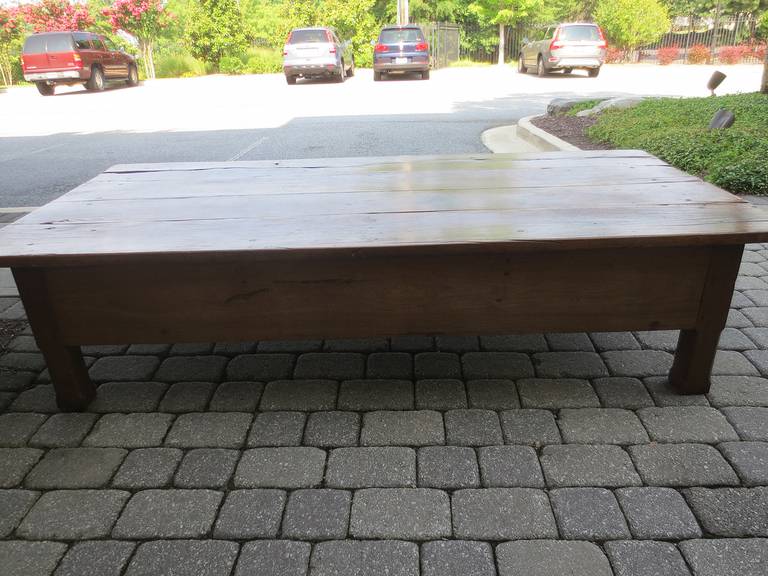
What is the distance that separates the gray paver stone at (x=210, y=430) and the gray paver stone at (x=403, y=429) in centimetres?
46

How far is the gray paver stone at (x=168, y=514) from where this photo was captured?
5.67ft

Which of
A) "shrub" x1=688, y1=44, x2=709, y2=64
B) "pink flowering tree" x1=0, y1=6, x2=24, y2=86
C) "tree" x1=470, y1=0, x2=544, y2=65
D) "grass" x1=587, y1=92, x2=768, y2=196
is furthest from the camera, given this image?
"tree" x1=470, y1=0, x2=544, y2=65

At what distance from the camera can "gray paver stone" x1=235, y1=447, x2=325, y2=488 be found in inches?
75.4

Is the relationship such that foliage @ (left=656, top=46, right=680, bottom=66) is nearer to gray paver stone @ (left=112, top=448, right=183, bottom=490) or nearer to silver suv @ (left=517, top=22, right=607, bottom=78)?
silver suv @ (left=517, top=22, right=607, bottom=78)

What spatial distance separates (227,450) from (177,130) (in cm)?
882

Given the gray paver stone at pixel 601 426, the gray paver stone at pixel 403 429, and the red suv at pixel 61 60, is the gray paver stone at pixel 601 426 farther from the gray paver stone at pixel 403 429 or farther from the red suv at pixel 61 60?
the red suv at pixel 61 60

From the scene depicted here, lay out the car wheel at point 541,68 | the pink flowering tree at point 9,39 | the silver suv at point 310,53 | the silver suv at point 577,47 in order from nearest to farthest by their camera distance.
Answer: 1. the silver suv at point 310,53
2. the silver suv at point 577,47
3. the car wheel at point 541,68
4. the pink flowering tree at point 9,39

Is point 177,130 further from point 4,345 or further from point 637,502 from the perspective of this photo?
point 637,502

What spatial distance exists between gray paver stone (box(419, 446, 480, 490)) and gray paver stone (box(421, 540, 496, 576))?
234 mm

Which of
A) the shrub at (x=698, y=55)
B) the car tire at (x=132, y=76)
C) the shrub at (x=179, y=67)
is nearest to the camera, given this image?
the car tire at (x=132, y=76)

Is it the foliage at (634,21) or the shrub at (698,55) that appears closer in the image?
the shrub at (698,55)

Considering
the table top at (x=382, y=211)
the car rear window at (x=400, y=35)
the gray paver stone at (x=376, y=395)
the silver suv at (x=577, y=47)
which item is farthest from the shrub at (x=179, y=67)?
the gray paver stone at (x=376, y=395)

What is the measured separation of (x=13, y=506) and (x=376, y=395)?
127 centimetres

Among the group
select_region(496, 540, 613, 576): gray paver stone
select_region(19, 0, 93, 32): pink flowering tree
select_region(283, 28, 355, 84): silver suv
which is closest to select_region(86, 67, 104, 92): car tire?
select_region(283, 28, 355, 84): silver suv
